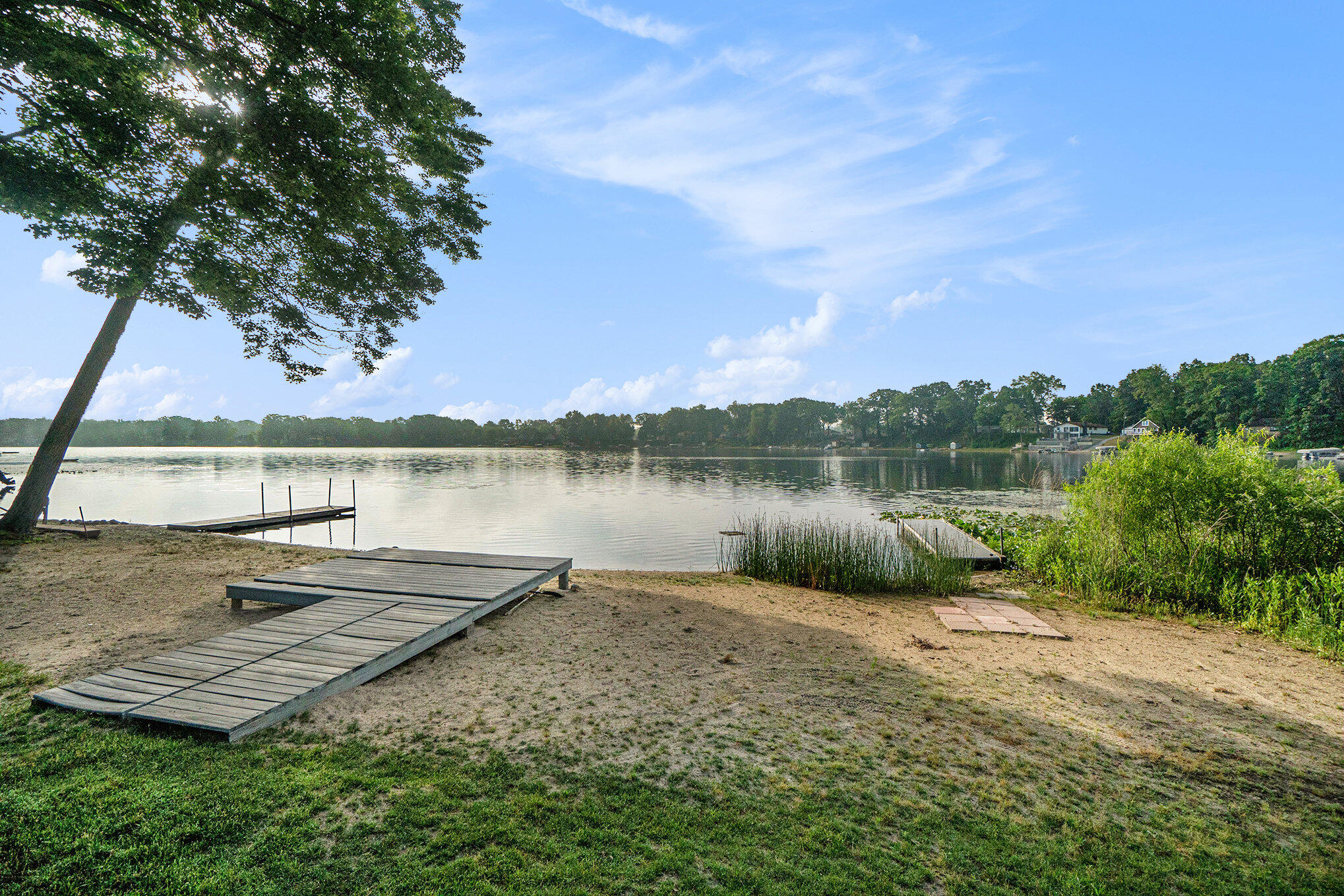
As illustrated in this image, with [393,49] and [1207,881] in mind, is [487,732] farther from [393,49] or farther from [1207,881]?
[393,49]

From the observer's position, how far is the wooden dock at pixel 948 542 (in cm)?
1057

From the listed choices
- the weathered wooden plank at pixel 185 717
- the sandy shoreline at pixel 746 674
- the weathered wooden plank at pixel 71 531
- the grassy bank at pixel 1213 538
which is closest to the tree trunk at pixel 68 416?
the weathered wooden plank at pixel 71 531

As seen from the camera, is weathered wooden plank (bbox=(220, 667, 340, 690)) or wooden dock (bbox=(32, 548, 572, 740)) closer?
wooden dock (bbox=(32, 548, 572, 740))

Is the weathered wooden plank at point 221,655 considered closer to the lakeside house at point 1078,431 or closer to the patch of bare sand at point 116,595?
the patch of bare sand at point 116,595

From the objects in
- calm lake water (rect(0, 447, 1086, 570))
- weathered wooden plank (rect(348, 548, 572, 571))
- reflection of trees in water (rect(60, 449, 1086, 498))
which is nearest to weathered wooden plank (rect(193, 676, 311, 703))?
→ weathered wooden plank (rect(348, 548, 572, 571))

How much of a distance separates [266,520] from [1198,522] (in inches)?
798

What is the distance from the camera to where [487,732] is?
350 centimetres

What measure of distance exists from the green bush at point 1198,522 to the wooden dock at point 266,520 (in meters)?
17.4

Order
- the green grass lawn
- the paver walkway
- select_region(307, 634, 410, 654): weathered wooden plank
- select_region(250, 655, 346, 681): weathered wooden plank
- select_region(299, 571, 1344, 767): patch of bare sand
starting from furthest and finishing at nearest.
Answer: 1. the paver walkway
2. select_region(307, 634, 410, 654): weathered wooden plank
3. select_region(250, 655, 346, 681): weathered wooden plank
4. select_region(299, 571, 1344, 767): patch of bare sand
5. the green grass lawn

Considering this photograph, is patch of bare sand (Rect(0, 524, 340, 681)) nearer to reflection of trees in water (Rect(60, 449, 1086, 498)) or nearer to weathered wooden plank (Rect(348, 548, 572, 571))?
weathered wooden plank (Rect(348, 548, 572, 571))

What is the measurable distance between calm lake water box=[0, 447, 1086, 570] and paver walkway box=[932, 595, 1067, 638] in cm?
530

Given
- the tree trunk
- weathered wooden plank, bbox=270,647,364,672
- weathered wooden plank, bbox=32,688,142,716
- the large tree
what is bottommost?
weathered wooden plank, bbox=32,688,142,716

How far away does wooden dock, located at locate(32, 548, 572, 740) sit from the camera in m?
3.46

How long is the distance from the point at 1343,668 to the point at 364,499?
90.8 feet
